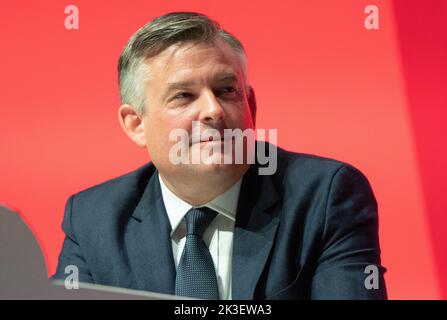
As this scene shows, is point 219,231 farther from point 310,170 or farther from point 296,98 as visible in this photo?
point 296,98

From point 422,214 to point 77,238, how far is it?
115 centimetres

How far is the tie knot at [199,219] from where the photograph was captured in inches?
66.1

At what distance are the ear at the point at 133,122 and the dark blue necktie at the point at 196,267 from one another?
0.26m

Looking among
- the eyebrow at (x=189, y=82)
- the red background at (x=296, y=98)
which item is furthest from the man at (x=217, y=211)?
the red background at (x=296, y=98)

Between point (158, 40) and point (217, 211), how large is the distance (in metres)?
0.43

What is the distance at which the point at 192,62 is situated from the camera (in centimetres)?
163

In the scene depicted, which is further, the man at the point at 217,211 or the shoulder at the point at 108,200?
the shoulder at the point at 108,200

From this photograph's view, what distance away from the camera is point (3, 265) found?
3.48ft

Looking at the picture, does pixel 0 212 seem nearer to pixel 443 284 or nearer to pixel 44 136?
pixel 44 136

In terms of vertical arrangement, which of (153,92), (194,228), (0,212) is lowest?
(194,228)

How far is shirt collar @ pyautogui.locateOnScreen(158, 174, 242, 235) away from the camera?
1.71 metres

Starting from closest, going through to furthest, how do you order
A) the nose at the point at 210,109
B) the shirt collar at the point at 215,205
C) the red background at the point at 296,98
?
the nose at the point at 210,109
the shirt collar at the point at 215,205
the red background at the point at 296,98

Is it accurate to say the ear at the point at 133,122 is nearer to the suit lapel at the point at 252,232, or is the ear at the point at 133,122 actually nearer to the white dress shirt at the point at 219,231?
the white dress shirt at the point at 219,231
